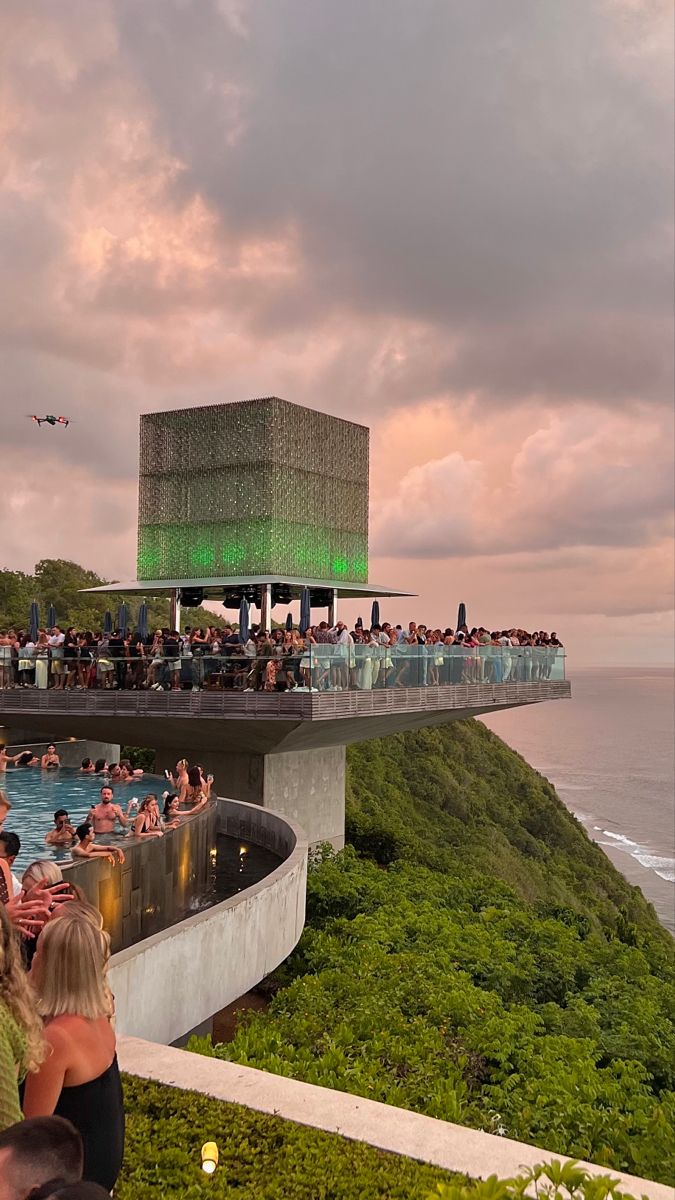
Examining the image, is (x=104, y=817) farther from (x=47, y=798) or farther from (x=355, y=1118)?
(x=355, y=1118)

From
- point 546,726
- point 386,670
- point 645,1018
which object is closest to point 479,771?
point 386,670

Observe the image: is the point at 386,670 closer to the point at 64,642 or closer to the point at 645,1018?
the point at 64,642

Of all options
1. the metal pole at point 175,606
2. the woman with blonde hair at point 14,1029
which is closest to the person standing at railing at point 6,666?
the metal pole at point 175,606

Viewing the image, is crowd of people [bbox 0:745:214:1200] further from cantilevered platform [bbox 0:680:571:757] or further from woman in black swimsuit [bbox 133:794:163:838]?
cantilevered platform [bbox 0:680:571:757]

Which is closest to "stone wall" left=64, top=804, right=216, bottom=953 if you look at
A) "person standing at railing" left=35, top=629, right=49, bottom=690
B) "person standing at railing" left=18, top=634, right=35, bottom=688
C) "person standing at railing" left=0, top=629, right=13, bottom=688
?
"person standing at railing" left=35, top=629, right=49, bottom=690

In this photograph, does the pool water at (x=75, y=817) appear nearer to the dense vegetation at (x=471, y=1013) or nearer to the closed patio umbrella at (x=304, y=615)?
the dense vegetation at (x=471, y=1013)

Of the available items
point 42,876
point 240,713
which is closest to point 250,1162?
point 42,876
